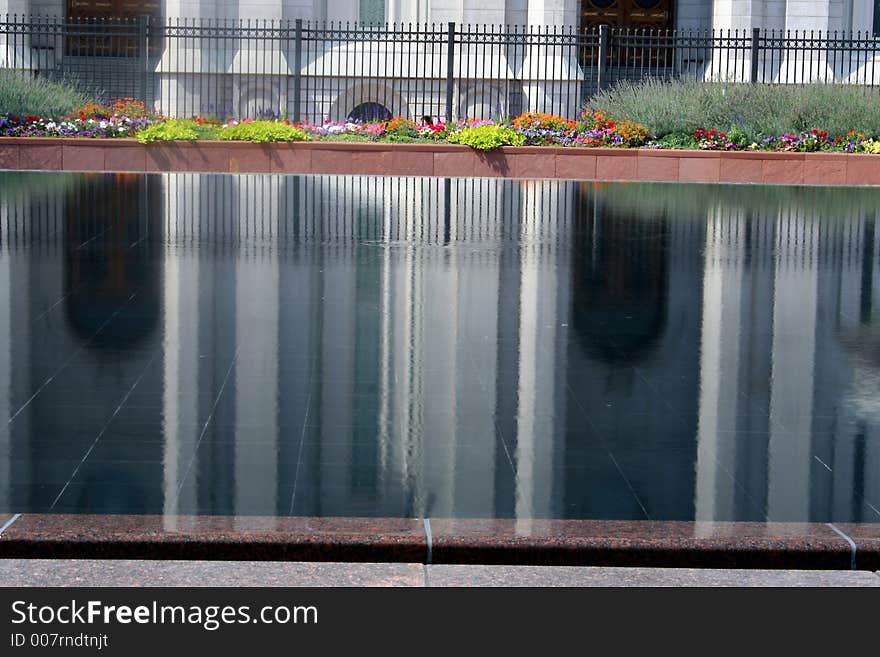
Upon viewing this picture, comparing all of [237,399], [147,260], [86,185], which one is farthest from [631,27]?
[237,399]

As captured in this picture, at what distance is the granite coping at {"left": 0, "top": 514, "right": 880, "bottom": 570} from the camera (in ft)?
18.2

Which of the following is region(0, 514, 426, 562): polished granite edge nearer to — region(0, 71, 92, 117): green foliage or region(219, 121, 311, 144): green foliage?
region(219, 121, 311, 144): green foliage

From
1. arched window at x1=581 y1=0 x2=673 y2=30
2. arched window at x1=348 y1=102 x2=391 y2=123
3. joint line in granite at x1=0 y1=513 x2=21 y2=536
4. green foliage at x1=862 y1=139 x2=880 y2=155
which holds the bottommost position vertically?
joint line in granite at x1=0 y1=513 x2=21 y2=536

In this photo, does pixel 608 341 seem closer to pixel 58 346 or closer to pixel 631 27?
pixel 58 346

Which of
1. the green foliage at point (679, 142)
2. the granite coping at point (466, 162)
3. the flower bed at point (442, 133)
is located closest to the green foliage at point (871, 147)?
the flower bed at point (442, 133)

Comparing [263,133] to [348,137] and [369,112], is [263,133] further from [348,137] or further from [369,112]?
[369,112]

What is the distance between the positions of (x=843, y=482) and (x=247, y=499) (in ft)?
8.33

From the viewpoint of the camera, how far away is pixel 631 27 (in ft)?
120

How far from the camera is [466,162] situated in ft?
80.7

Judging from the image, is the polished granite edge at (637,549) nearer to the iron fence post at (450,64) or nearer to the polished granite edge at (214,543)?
the polished granite edge at (214,543)

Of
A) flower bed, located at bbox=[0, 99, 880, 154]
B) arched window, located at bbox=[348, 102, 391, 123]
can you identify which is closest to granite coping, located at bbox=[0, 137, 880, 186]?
flower bed, located at bbox=[0, 99, 880, 154]

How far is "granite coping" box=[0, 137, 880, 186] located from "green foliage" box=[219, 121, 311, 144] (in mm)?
124

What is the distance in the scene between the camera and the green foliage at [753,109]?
83.1ft

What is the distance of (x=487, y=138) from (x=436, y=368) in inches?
613
